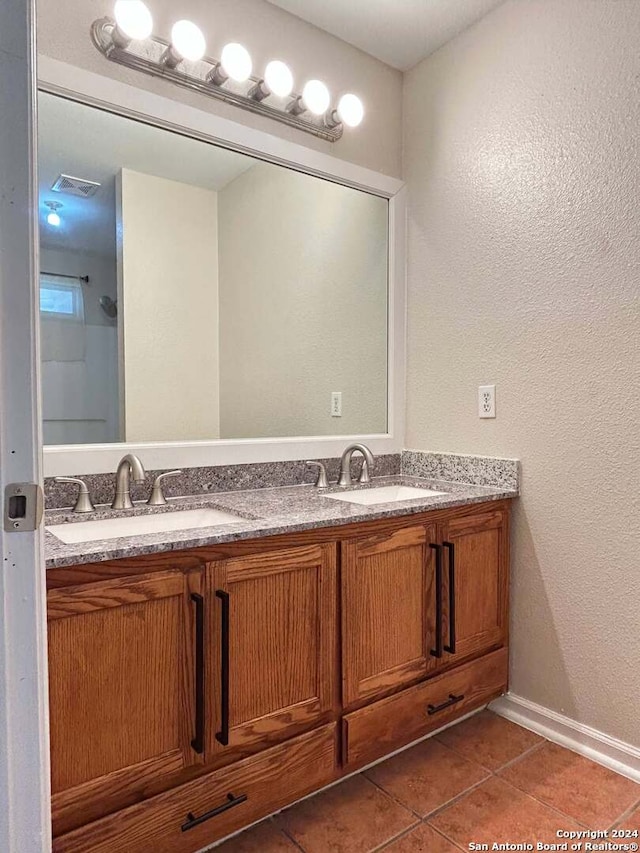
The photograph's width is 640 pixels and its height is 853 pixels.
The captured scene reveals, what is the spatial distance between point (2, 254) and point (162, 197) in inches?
48.6

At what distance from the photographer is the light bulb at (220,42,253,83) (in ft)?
5.57

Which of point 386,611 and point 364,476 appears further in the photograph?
point 364,476

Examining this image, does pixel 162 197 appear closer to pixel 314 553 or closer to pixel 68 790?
pixel 314 553

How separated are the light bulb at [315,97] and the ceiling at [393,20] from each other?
22cm

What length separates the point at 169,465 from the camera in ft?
5.47

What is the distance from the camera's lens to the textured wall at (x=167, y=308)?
172 cm

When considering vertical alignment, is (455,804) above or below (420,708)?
below

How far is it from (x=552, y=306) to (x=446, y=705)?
1.27 m

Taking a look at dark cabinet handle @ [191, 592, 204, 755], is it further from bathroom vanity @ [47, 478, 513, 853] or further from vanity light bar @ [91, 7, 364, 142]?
vanity light bar @ [91, 7, 364, 142]

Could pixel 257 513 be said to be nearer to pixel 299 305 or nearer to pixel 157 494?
pixel 157 494

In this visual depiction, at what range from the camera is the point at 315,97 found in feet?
6.17

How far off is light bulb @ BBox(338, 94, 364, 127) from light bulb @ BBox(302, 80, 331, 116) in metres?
0.06

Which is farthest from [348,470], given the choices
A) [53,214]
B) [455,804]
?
[53,214]

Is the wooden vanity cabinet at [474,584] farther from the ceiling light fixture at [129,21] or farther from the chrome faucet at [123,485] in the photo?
the ceiling light fixture at [129,21]
